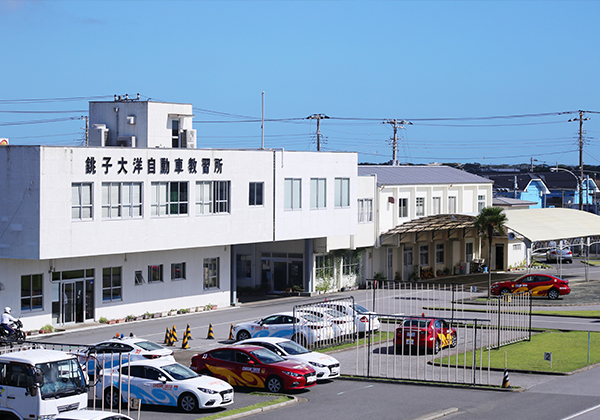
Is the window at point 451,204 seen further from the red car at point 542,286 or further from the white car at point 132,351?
the white car at point 132,351

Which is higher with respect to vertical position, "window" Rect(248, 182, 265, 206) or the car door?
"window" Rect(248, 182, 265, 206)

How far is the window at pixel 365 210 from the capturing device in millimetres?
55406

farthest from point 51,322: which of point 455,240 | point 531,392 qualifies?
point 455,240

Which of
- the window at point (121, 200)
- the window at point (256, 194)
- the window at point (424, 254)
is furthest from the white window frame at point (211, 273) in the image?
the window at point (424, 254)

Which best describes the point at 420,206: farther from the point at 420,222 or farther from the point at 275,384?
the point at 275,384

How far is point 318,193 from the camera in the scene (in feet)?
166

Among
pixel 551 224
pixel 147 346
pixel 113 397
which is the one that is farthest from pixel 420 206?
pixel 113 397

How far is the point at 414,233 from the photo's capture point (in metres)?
59.9

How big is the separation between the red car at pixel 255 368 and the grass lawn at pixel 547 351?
A: 6.15 meters

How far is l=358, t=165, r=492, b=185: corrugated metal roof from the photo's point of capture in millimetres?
59594

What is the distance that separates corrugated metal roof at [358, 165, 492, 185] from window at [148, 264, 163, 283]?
20107 mm

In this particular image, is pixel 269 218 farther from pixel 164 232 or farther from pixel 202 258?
pixel 164 232

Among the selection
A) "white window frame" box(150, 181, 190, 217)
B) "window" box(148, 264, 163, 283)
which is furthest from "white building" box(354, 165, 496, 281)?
"window" box(148, 264, 163, 283)

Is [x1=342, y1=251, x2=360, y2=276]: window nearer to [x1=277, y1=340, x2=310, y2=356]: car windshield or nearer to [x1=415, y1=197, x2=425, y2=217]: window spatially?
[x1=415, y1=197, x2=425, y2=217]: window
